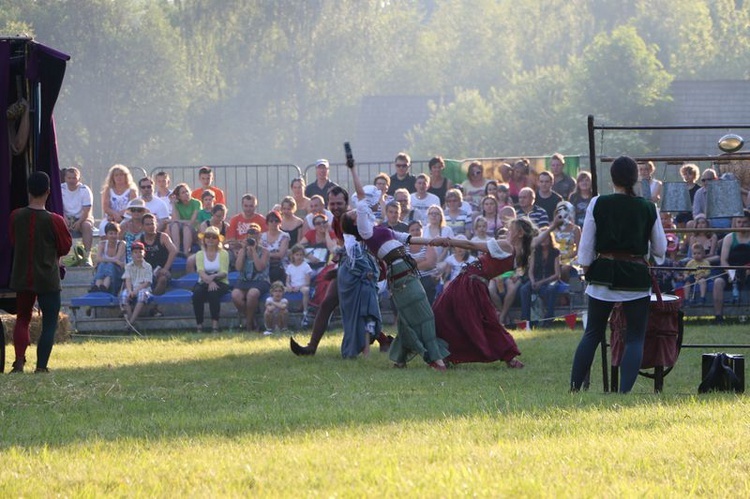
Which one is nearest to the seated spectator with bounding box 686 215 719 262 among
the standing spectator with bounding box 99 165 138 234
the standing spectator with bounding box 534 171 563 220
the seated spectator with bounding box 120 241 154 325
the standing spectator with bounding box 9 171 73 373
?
the standing spectator with bounding box 534 171 563 220

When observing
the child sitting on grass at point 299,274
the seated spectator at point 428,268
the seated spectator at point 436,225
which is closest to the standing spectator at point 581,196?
the seated spectator at point 436,225

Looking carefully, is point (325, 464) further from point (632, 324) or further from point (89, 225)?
point (89, 225)

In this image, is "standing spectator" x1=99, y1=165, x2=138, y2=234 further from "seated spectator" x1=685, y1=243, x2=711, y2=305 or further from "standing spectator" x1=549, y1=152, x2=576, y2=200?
"seated spectator" x1=685, y1=243, x2=711, y2=305

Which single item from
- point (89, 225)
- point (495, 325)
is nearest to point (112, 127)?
point (89, 225)

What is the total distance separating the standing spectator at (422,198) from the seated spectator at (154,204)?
11.8 feet

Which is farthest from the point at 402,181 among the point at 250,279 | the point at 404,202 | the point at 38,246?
the point at 38,246

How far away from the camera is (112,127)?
75188 mm

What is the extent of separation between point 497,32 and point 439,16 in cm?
712

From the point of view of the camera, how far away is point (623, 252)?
1023 cm

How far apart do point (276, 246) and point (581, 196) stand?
14.3ft

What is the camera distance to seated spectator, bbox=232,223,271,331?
19.2 metres

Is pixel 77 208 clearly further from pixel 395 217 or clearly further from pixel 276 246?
pixel 395 217

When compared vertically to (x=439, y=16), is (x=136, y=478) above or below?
below

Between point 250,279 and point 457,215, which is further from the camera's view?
point 457,215
